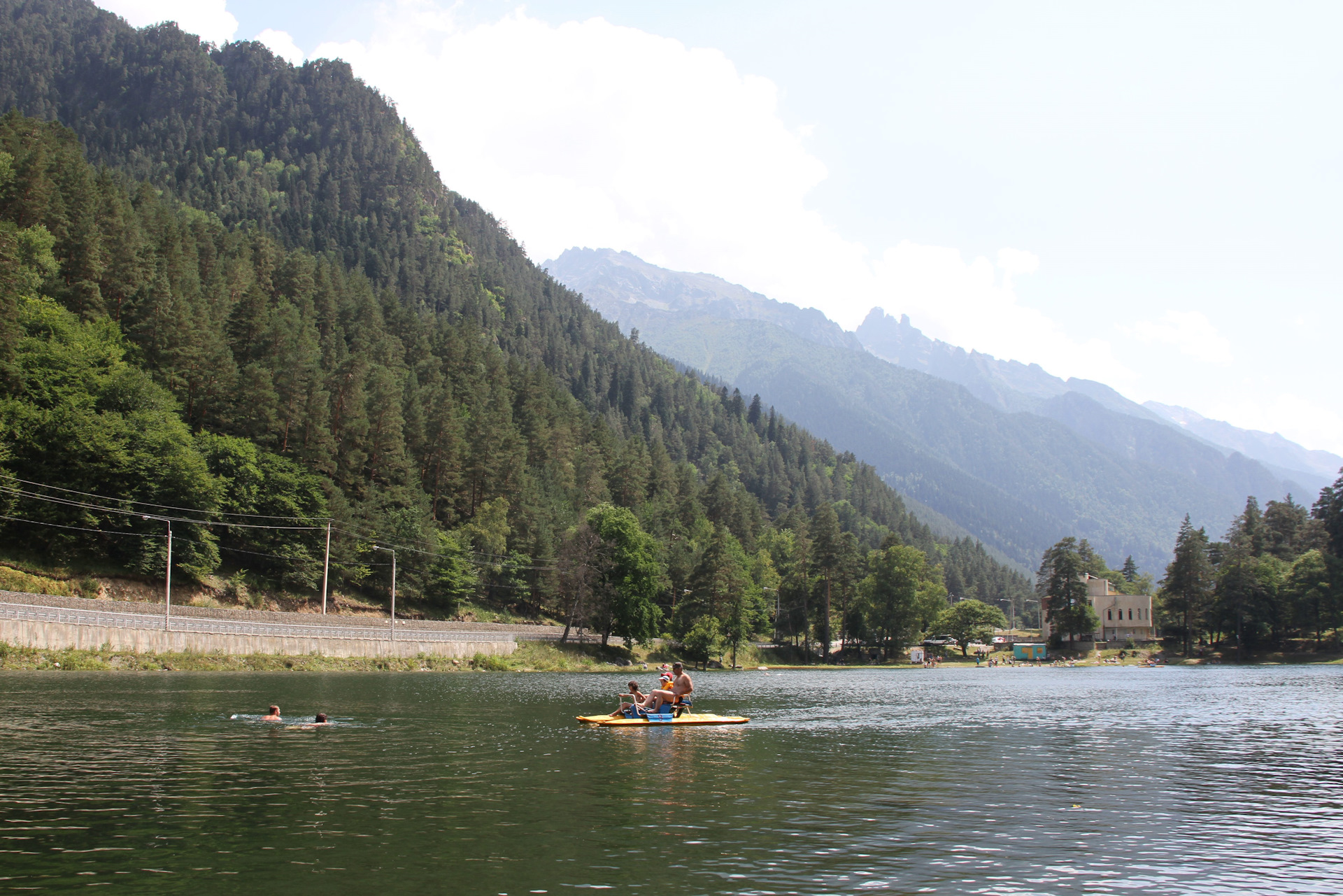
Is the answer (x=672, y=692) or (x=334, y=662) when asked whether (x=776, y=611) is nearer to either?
(x=334, y=662)

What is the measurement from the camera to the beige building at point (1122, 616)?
6865 inches

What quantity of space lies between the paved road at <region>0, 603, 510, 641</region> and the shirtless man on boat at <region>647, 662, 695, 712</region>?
43.3 m

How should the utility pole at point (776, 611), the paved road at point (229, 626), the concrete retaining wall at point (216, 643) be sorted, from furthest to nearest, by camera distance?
the utility pole at point (776, 611)
the paved road at point (229, 626)
the concrete retaining wall at point (216, 643)

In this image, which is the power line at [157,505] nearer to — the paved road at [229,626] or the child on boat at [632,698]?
the paved road at [229,626]

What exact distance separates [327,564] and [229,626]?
1877 centimetres

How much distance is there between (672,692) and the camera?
A: 140 ft

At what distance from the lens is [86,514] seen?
75312 millimetres

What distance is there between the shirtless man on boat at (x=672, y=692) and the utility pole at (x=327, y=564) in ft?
183

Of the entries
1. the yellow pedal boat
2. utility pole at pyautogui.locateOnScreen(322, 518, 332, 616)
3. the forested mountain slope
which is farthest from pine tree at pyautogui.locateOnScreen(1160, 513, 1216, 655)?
the yellow pedal boat

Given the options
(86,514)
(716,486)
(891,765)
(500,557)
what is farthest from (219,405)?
(716,486)

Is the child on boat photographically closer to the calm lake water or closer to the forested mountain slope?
the calm lake water

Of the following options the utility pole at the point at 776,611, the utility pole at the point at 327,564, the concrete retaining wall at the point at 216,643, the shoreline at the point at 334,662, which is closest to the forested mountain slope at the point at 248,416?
the utility pole at the point at 327,564

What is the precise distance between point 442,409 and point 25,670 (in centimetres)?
7441

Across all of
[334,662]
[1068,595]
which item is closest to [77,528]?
[334,662]
